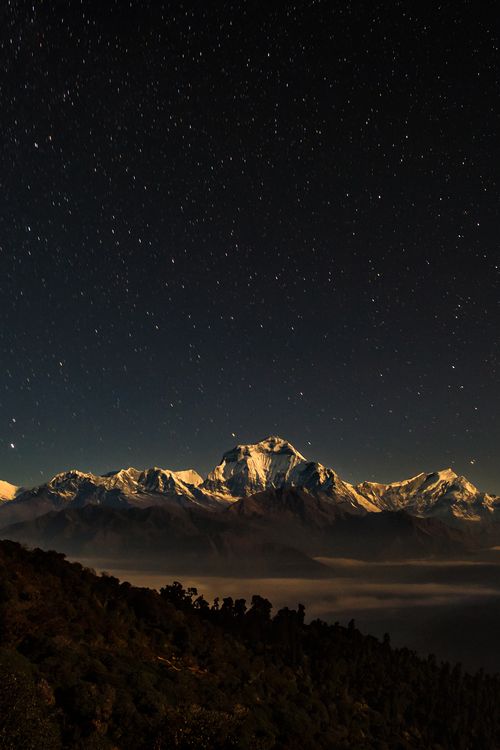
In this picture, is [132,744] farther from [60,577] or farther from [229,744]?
[60,577]

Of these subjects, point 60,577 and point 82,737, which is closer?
point 82,737

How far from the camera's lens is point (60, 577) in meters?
128

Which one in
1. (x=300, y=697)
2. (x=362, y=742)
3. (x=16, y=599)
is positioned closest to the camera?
(x=16, y=599)

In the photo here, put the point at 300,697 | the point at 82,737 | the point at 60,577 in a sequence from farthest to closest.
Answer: the point at 60,577
the point at 300,697
the point at 82,737

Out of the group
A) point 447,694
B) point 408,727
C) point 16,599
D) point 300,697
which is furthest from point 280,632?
point 16,599

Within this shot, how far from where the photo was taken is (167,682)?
248ft

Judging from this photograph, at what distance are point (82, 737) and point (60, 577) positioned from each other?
77138mm

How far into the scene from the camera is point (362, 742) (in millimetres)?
105562

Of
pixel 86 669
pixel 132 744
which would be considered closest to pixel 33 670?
pixel 86 669

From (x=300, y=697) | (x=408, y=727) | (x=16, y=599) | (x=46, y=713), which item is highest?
(x=16, y=599)

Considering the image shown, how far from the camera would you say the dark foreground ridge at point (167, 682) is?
5728 centimetres

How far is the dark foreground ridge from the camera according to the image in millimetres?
57281

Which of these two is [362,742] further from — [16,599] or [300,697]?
[16,599]

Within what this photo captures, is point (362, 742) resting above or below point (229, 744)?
below
